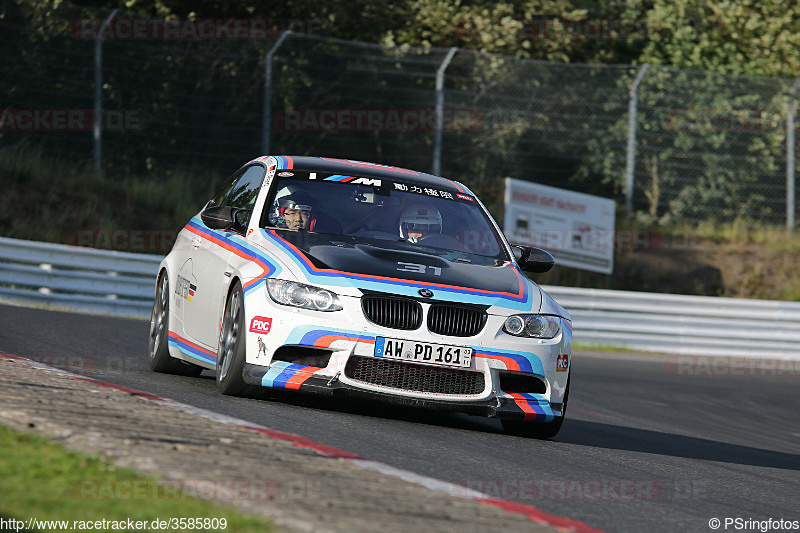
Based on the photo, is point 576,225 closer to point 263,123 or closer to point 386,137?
point 386,137

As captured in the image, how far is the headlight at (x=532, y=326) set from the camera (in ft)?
24.7

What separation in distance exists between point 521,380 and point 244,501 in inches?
143

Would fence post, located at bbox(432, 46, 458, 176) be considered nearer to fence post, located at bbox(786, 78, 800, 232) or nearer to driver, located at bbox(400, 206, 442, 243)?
fence post, located at bbox(786, 78, 800, 232)

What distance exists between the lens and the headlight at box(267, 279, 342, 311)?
23.9ft

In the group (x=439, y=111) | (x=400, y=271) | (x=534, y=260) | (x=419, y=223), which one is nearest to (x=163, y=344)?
(x=419, y=223)

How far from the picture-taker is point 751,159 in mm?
23219

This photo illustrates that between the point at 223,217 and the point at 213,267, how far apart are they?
0.35 metres

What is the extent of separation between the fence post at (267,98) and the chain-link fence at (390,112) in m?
0.02

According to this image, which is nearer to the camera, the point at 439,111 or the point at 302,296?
the point at 302,296

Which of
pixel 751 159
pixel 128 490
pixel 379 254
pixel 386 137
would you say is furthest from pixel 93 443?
pixel 751 159

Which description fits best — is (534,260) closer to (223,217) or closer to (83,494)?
(223,217)

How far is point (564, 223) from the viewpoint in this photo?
22.7 meters

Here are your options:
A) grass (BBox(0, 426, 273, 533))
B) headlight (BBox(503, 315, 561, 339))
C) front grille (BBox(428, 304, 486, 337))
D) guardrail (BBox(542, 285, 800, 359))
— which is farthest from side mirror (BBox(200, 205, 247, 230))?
guardrail (BBox(542, 285, 800, 359))

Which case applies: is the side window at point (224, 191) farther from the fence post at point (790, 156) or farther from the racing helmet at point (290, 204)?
the fence post at point (790, 156)
